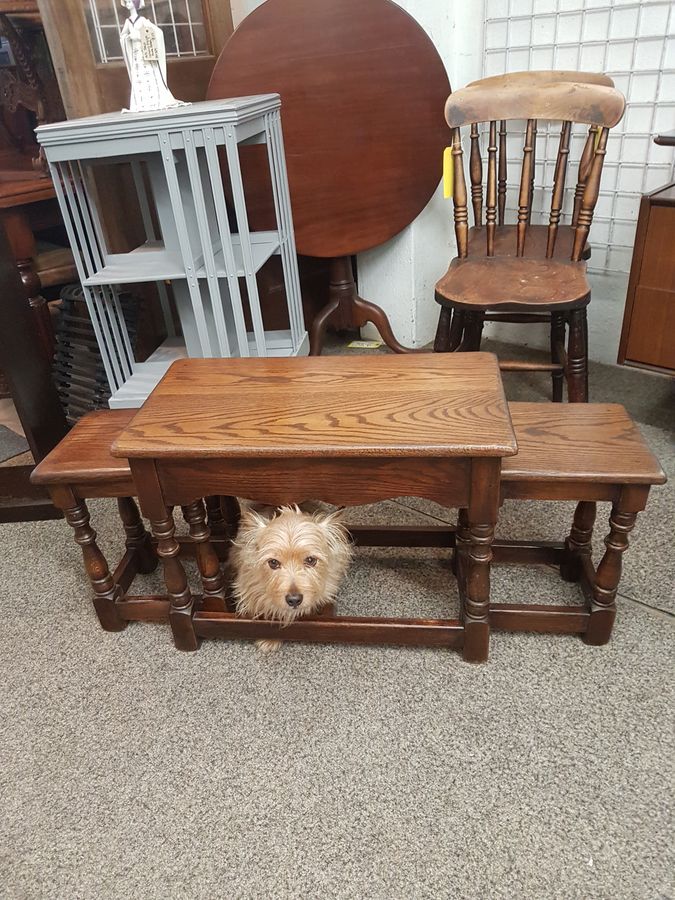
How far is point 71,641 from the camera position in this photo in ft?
5.04

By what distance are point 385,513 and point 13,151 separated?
190cm

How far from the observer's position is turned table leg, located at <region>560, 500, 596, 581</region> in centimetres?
149

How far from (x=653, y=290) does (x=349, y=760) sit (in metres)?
1.33

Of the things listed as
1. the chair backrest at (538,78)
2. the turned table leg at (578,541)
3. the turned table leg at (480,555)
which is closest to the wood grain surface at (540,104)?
the chair backrest at (538,78)

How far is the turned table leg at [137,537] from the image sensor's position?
5.38ft

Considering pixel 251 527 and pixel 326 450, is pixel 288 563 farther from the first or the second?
pixel 326 450

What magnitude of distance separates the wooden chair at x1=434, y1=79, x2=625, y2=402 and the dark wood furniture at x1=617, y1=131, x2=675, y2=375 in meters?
0.12

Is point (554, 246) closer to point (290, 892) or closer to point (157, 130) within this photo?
point (157, 130)

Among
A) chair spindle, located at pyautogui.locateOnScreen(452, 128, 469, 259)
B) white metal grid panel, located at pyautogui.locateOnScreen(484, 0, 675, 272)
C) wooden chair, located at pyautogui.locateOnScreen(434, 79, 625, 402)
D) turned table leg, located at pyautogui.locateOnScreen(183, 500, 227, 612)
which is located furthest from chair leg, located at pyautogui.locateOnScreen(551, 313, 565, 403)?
turned table leg, located at pyautogui.locateOnScreen(183, 500, 227, 612)

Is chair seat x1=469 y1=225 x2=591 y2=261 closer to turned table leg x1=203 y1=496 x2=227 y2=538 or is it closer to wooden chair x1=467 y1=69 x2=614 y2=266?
wooden chair x1=467 y1=69 x2=614 y2=266

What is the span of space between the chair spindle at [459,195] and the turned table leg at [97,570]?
124cm

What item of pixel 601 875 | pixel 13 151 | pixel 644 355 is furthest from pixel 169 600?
pixel 13 151

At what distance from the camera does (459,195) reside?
1.90m

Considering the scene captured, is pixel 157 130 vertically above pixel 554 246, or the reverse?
pixel 157 130
